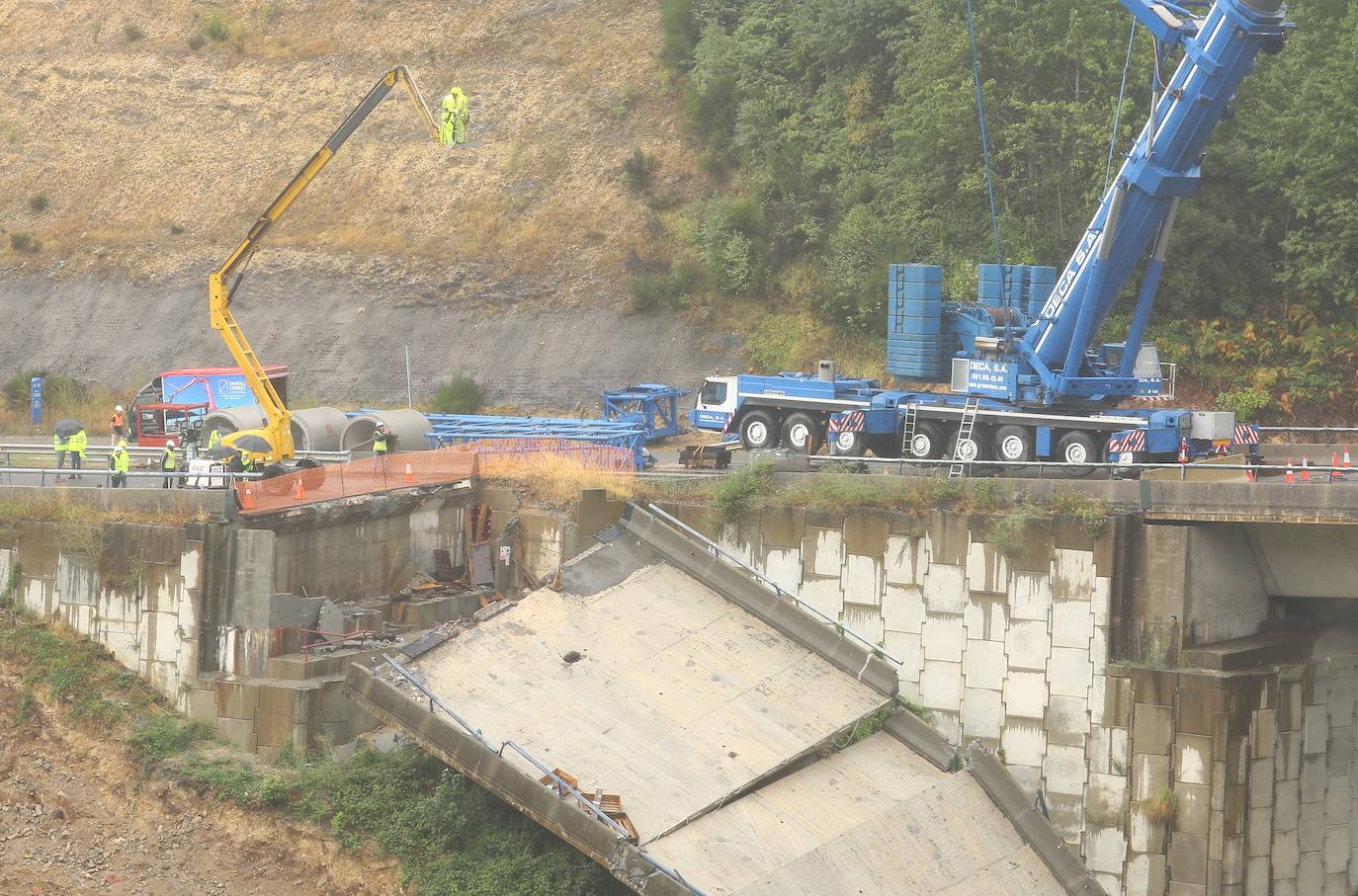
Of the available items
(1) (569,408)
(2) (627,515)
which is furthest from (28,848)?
(1) (569,408)

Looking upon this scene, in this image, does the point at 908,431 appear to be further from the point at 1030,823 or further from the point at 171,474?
the point at 171,474

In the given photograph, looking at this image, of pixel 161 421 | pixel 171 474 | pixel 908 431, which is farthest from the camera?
pixel 161 421

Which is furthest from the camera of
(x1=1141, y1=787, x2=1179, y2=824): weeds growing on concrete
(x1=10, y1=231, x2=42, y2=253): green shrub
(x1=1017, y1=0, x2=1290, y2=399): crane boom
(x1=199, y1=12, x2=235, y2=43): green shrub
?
(x1=199, y1=12, x2=235, y2=43): green shrub

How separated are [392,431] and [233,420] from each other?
3750 mm

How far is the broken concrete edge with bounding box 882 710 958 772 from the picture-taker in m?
19.7

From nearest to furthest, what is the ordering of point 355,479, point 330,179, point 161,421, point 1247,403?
point 355,479 → point 1247,403 → point 161,421 → point 330,179

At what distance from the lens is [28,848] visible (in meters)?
20.3

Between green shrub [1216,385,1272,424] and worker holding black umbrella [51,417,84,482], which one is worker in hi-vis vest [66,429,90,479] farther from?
green shrub [1216,385,1272,424]

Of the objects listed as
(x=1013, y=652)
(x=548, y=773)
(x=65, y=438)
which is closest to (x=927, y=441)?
(x=1013, y=652)

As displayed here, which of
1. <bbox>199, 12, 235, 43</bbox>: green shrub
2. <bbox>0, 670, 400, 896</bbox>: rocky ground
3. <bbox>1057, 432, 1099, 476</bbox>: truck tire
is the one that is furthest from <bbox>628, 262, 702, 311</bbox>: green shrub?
<bbox>199, 12, 235, 43</bbox>: green shrub

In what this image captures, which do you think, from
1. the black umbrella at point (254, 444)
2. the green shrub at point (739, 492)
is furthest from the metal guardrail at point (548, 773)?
the black umbrella at point (254, 444)

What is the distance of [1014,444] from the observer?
86.6ft

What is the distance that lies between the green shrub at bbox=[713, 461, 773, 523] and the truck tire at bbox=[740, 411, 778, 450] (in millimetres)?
6720

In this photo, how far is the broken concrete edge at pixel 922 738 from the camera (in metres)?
19.7
